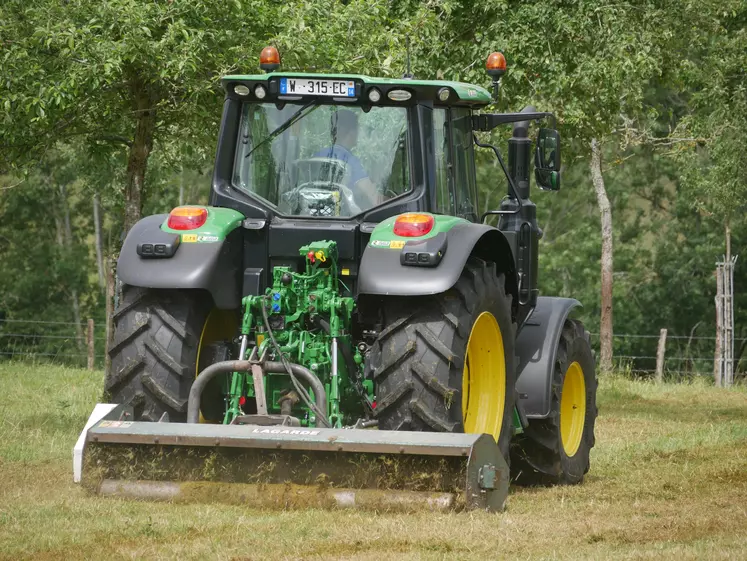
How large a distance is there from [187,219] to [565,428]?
3.25m

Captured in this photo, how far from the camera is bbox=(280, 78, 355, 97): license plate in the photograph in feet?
24.6

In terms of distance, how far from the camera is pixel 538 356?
8.27 metres

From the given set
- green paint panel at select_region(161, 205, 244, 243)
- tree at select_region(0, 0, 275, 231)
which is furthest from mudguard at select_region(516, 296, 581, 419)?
tree at select_region(0, 0, 275, 231)

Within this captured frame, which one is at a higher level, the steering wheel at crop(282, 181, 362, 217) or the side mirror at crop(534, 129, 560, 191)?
the side mirror at crop(534, 129, 560, 191)

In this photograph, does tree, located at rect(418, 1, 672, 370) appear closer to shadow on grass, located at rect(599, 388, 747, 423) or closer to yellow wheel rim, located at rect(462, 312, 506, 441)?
shadow on grass, located at rect(599, 388, 747, 423)

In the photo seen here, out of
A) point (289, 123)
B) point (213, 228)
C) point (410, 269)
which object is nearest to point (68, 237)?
point (289, 123)

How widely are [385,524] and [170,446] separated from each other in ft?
4.35

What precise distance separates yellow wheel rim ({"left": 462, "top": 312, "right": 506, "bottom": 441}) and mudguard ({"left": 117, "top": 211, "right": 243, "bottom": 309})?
141 cm

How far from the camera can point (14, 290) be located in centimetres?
3850

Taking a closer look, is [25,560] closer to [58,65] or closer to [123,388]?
[123,388]

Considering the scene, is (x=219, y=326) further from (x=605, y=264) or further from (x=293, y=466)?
(x=605, y=264)

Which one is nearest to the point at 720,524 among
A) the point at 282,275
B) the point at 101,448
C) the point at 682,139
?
the point at 282,275

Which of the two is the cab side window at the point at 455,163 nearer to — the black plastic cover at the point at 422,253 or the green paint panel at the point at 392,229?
the green paint panel at the point at 392,229

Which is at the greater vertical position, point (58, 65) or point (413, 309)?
point (58, 65)
